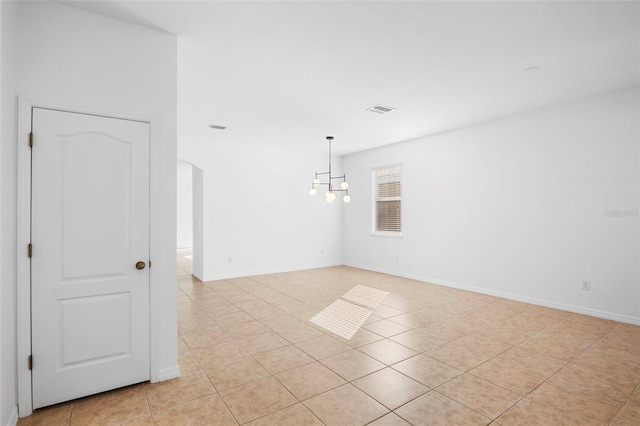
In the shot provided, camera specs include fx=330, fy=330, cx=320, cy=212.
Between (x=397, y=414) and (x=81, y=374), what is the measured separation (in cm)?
225

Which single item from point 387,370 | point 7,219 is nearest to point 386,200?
point 387,370

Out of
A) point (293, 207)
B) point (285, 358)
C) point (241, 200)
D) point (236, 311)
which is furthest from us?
point (293, 207)

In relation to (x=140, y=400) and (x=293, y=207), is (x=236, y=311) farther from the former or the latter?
(x=293, y=207)

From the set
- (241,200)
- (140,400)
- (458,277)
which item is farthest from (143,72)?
(458,277)

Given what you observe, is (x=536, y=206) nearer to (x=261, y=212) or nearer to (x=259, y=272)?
(x=261, y=212)

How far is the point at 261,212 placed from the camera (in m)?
7.29

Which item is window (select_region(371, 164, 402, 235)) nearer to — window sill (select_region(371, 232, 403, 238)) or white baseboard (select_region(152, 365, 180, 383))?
window sill (select_region(371, 232, 403, 238))

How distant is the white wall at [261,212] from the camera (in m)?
6.63

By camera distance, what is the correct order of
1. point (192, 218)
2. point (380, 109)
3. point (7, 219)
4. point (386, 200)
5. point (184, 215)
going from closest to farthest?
point (7, 219), point (380, 109), point (386, 200), point (192, 218), point (184, 215)

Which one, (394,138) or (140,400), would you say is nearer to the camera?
(140,400)

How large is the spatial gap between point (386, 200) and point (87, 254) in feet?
19.5

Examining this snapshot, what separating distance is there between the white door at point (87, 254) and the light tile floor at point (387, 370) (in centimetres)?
26

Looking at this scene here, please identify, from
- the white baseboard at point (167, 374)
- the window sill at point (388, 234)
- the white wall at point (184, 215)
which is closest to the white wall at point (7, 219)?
the white baseboard at point (167, 374)

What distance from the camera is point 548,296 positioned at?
15.4ft
